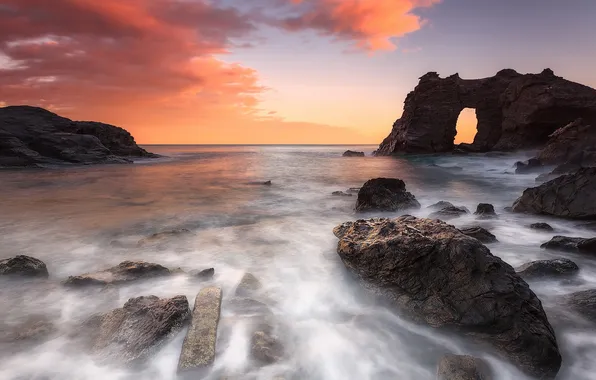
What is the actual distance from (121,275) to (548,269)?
6.41 m

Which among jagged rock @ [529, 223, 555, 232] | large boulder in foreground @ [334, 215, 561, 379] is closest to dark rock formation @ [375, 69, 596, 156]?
jagged rock @ [529, 223, 555, 232]

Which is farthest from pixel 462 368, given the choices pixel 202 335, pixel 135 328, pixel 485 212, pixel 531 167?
pixel 531 167

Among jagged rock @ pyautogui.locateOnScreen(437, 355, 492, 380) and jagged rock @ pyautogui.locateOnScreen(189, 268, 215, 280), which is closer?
jagged rock @ pyautogui.locateOnScreen(437, 355, 492, 380)

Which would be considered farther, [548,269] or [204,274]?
[204,274]

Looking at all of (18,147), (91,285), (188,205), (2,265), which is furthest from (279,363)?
(18,147)

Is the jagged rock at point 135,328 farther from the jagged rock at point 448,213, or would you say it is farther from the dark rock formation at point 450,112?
the dark rock formation at point 450,112

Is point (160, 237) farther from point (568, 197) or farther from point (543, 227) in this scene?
point (568, 197)

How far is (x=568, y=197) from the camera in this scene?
8219mm

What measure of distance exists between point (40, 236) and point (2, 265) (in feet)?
10.4

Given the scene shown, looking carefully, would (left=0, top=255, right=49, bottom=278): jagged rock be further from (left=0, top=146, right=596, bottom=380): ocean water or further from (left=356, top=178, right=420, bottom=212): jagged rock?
(left=356, top=178, right=420, bottom=212): jagged rock

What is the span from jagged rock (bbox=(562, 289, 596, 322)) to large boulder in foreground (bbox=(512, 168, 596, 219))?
5093mm

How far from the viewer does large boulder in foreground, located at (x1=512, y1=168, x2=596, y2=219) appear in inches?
309

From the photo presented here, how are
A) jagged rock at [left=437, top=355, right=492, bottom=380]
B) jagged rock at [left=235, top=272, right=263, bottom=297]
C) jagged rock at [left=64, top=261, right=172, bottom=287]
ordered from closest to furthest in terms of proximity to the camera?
jagged rock at [left=437, top=355, right=492, bottom=380] → jagged rock at [left=235, top=272, right=263, bottom=297] → jagged rock at [left=64, top=261, right=172, bottom=287]

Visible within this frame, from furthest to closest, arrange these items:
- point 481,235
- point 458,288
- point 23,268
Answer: point 481,235 → point 23,268 → point 458,288
